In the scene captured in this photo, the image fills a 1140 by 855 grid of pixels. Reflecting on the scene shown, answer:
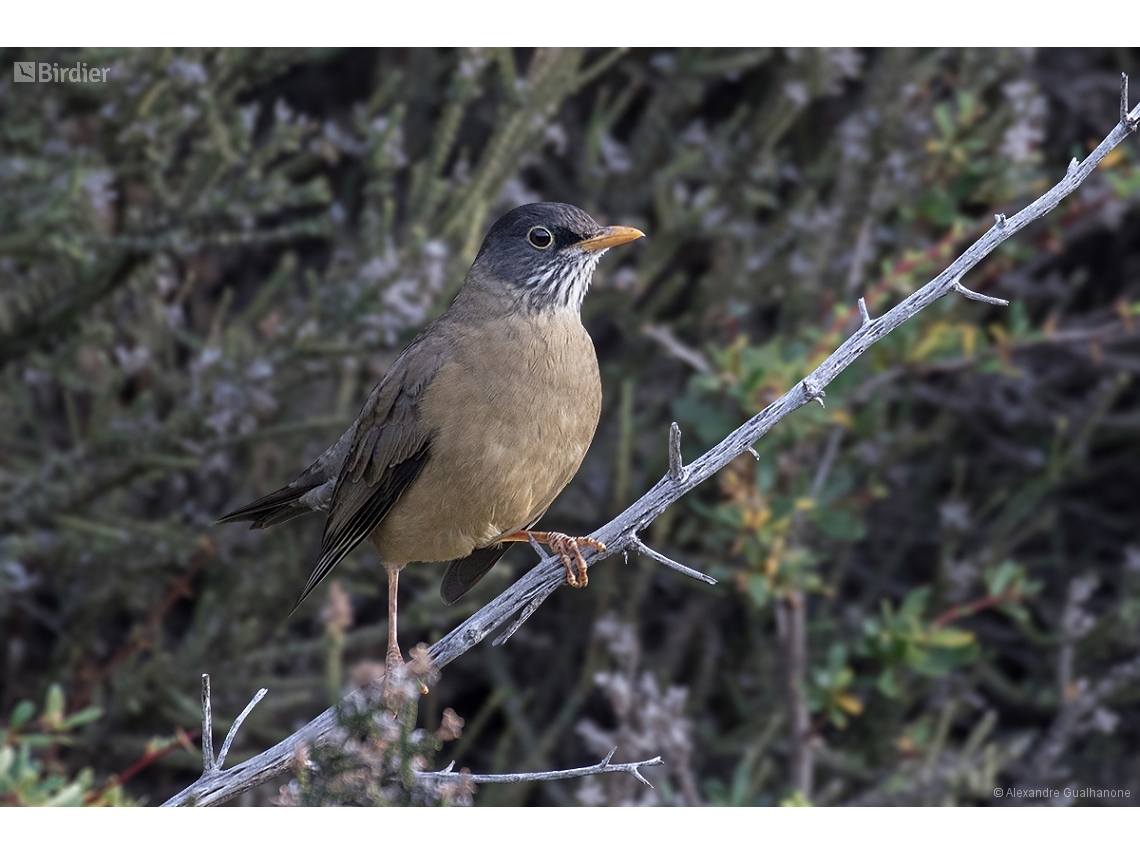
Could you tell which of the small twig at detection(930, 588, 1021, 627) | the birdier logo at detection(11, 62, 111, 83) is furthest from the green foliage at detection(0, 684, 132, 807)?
the small twig at detection(930, 588, 1021, 627)

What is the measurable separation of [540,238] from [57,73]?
2366mm

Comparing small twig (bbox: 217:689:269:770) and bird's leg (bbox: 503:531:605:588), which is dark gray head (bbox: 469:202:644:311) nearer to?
bird's leg (bbox: 503:531:605:588)

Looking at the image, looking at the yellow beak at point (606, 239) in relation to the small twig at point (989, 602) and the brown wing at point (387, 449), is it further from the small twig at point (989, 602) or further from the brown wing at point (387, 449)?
the small twig at point (989, 602)

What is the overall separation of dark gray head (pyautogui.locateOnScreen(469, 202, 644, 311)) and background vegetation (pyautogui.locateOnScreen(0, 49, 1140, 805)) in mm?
1151

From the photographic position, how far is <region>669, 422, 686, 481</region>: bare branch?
110 inches

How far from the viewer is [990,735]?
236 inches

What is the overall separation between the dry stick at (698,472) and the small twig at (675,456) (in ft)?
0.06

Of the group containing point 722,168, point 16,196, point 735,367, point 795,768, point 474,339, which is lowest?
point 795,768

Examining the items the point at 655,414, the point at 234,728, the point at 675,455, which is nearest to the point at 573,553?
the point at 675,455

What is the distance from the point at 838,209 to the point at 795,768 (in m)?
2.41

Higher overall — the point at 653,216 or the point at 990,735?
the point at 653,216

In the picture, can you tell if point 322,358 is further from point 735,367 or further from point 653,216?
point 653,216

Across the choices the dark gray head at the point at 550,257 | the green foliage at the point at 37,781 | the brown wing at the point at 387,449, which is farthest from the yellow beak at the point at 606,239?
Result: the green foliage at the point at 37,781

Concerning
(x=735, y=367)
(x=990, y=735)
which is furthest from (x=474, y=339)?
(x=990, y=735)
